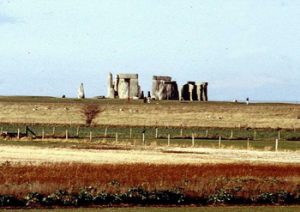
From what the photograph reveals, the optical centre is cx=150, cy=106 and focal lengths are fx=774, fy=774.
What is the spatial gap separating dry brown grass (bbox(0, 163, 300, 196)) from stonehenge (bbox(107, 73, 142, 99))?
107947mm

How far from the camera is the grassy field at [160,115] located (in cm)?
9450

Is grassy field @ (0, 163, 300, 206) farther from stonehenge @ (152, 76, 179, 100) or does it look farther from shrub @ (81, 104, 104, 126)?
stonehenge @ (152, 76, 179, 100)

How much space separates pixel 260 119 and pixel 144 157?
60.7 meters

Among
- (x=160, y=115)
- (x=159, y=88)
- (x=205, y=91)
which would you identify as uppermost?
(x=159, y=88)

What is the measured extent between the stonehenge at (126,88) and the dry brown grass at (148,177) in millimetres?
107947

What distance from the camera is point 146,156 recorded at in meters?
44.8

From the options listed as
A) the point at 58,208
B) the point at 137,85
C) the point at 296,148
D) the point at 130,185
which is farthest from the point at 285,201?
the point at 137,85

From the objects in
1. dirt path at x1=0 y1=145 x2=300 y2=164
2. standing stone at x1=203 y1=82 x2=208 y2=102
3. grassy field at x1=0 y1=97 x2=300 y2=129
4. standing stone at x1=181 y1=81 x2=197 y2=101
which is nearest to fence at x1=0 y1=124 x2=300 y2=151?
dirt path at x1=0 y1=145 x2=300 y2=164

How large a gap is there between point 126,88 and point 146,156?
4035 inches

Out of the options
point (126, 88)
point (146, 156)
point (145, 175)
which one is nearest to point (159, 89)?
point (126, 88)

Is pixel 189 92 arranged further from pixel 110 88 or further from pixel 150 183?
pixel 150 183

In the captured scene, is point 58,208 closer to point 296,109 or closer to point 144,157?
point 144,157

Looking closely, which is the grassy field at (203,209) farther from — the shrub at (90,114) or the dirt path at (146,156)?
the shrub at (90,114)

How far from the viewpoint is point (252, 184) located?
29891 mm
